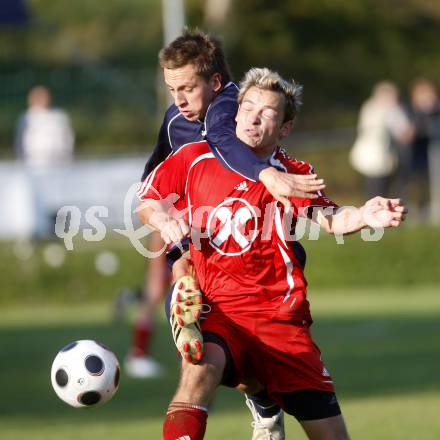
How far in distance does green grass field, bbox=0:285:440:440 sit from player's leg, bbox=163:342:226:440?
2.83 meters

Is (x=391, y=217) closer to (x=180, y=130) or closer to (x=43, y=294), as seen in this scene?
(x=180, y=130)

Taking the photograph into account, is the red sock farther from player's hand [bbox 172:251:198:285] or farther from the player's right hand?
the player's right hand

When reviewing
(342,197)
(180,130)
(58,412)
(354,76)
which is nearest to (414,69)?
(354,76)

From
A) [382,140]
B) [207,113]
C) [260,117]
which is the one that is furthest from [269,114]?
[382,140]

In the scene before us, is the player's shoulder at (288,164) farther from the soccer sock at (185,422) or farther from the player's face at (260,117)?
the soccer sock at (185,422)

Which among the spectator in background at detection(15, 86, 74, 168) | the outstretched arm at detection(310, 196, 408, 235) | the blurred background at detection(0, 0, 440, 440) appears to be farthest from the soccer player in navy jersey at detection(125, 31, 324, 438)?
the spectator in background at detection(15, 86, 74, 168)

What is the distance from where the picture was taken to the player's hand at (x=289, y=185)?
5711mm

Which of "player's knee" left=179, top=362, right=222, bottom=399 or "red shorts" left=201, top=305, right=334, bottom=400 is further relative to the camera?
"red shorts" left=201, top=305, right=334, bottom=400

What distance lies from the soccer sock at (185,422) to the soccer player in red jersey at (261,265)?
0.30 m

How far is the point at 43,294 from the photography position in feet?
59.3

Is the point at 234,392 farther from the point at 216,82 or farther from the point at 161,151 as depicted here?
the point at 216,82

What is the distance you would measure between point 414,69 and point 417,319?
17.5m

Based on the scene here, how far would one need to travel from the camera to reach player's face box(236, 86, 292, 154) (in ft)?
20.0

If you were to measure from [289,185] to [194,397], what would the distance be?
1.01 meters
